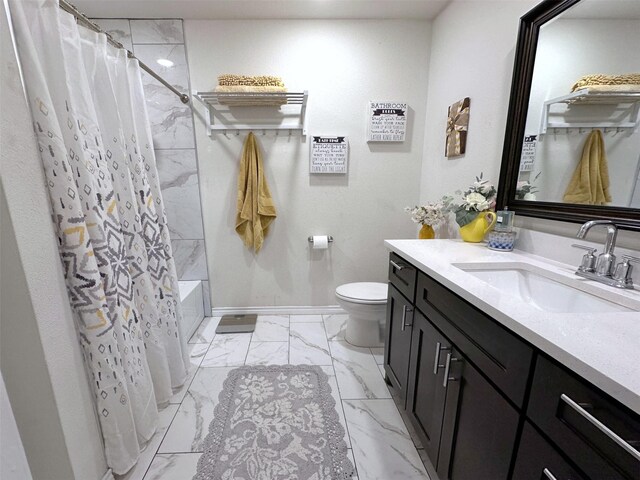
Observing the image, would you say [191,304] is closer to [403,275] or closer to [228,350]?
[228,350]

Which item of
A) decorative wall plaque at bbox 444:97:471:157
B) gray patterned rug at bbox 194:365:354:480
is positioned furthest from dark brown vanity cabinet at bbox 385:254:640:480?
decorative wall plaque at bbox 444:97:471:157

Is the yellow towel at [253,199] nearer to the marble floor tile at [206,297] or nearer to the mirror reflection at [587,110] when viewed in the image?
the marble floor tile at [206,297]

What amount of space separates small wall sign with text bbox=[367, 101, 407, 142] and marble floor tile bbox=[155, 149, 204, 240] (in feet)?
4.80

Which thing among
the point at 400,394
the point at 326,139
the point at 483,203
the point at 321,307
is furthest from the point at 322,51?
the point at 400,394

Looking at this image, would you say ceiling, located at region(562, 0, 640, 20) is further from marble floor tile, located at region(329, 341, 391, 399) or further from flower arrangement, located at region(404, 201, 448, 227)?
marble floor tile, located at region(329, 341, 391, 399)

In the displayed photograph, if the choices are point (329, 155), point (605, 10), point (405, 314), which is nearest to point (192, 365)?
point (405, 314)

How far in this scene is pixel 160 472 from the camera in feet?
3.84

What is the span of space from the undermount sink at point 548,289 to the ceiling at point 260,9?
1.86 meters

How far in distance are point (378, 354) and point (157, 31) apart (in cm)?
289

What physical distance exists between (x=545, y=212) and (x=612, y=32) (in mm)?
660

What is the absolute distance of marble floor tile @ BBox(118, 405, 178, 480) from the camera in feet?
3.80

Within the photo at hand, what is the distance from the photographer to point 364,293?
199 cm

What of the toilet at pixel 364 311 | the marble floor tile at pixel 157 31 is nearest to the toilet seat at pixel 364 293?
the toilet at pixel 364 311

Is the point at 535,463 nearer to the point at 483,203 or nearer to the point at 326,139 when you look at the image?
the point at 483,203
